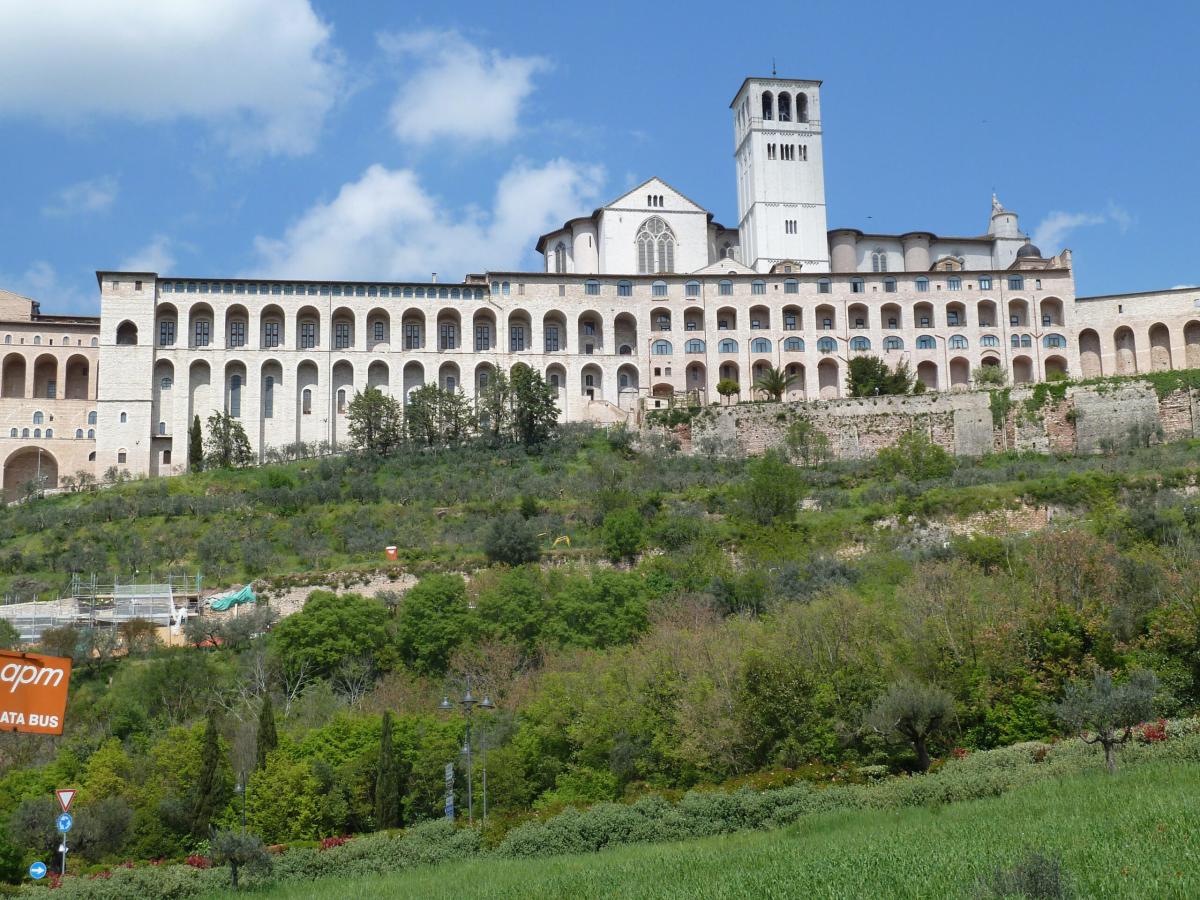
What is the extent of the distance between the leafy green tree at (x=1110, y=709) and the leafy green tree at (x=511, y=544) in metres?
30.6

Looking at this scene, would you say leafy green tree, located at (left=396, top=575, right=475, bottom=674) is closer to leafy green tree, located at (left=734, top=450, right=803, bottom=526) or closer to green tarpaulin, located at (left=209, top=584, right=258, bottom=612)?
green tarpaulin, located at (left=209, top=584, right=258, bottom=612)

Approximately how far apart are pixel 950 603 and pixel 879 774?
25.4 ft

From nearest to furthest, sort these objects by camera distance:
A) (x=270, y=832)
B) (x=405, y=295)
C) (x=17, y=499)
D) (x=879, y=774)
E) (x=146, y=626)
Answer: (x=879, y=774)
(x=270, y=832)
(x=146, y=626)
(x=17, y=499)
(x=405, y=295)

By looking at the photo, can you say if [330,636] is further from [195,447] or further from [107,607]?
[195,447]

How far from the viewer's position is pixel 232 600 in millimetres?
50188

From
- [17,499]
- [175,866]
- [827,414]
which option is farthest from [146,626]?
[827,414]

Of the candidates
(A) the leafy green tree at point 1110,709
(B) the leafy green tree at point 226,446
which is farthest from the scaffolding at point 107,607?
(A) the leafy green tree at point 1110,709

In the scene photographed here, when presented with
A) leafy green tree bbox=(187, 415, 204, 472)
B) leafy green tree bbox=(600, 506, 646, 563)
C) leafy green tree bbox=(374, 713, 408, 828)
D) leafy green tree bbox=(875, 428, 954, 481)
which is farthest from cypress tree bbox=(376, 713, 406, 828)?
leafy green tree bbox=(187, 415, 204, 472)

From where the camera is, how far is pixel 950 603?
1324 inches

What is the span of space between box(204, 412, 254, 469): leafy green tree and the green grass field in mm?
52166

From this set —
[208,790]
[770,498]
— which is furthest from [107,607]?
[770,498]

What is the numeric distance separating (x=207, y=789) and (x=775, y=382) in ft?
165

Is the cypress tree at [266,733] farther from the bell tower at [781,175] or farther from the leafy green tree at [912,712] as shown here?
the bell tower at [781,175]

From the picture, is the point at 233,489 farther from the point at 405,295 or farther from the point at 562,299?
the point at 562,299
